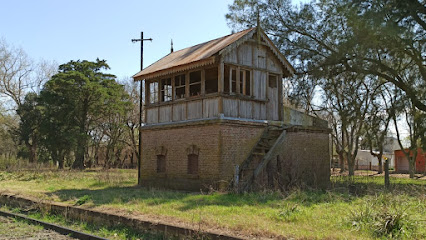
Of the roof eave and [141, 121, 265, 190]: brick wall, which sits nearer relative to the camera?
[141, 121, 265, 190]: brick wall

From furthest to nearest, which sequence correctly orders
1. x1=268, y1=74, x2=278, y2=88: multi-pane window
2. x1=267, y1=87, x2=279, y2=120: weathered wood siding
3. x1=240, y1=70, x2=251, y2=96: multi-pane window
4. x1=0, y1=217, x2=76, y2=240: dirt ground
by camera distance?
1. x1=268, y1=74, x2=278, y2=88: multi-pane window
2. x1=267, y1=87, x2=279, y2=120: weathered wood siding
3. x1=240, y1=70, x2=251, y2=96: multi-pane window
4. x1=0, y1=217, x2=76, y2=240: dirt ground

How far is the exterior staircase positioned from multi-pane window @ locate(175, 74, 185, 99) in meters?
4.68

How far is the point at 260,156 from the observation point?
58.9 feet

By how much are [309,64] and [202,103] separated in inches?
322

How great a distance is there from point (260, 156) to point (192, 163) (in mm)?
3097

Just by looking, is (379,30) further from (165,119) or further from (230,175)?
(165,119)

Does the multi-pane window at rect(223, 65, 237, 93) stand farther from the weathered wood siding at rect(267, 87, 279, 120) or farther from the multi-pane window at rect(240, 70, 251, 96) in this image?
the weathered wood siding at rect(267, 87, 279, 120)

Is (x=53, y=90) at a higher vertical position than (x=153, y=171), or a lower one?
higher

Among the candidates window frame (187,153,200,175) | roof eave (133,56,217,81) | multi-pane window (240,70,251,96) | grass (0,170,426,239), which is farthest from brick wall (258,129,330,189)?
roof eave (133,56,217,81)

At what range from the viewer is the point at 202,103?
17812 millimetres

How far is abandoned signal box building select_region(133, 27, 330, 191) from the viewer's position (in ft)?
55.5

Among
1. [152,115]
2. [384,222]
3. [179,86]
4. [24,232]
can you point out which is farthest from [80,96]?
[384,222]

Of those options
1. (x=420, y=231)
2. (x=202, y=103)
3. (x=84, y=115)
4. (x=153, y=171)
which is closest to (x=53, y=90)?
(x=84, y=115)

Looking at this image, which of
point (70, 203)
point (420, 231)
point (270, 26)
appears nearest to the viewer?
point (420, 231)
